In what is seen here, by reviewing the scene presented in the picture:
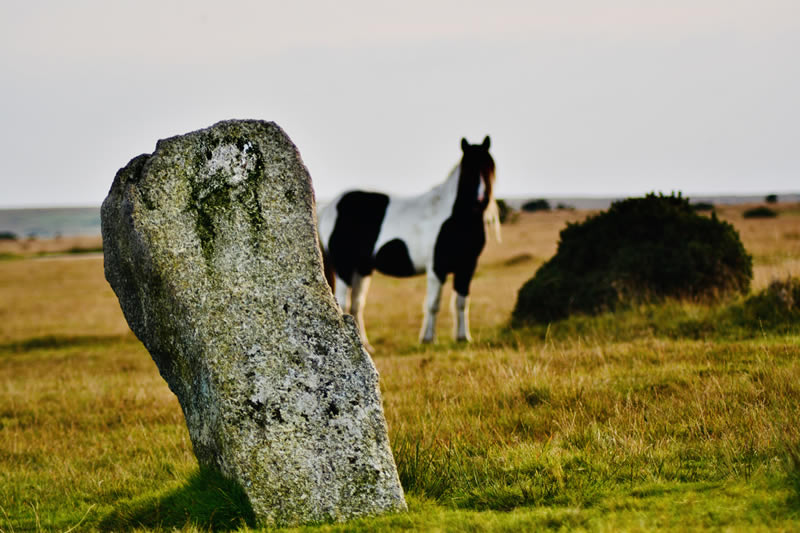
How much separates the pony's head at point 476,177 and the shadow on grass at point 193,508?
809 centimetres

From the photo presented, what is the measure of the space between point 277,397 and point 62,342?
15017 mm

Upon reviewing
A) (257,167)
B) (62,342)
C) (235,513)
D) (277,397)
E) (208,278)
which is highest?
(257,167)

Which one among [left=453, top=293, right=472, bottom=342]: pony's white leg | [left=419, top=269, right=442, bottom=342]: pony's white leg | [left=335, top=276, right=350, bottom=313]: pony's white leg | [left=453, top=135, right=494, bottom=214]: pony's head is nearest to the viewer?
[left=453, top=135, right=494, bottom=214]: pony's head

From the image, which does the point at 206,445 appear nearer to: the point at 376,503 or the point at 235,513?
the point at 235,513

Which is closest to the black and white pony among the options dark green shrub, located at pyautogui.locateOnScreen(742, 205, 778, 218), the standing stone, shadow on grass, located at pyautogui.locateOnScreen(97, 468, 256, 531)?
shadow on grass, located at pyautogui.locateOnScreen(97, 468, 256, 531)

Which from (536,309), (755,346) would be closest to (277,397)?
(755,346)

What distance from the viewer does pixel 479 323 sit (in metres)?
16.1

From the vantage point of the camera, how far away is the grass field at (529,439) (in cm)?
415

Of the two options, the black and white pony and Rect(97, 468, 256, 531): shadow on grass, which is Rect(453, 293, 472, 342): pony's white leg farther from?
Rect(97, 468, 256, 531): shadow on grass

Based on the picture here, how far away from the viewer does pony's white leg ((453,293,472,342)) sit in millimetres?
12438

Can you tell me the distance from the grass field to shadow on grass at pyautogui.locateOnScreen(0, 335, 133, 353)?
5185 mm

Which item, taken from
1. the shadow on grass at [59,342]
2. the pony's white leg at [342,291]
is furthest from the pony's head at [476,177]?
the shadow on grass at [59,342]

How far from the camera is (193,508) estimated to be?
15.0 feet

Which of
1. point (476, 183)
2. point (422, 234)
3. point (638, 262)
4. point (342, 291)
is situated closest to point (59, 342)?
point (342, 291)
